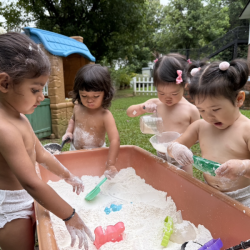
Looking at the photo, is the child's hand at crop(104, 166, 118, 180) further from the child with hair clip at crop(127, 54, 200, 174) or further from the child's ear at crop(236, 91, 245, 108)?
the child's ear at crop(236, 91, 245, 108)

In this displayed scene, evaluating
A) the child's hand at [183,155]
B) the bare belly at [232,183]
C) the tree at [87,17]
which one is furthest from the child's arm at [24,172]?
the tree at [87,17]

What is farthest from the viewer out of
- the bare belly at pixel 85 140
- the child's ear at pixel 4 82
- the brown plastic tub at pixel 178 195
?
the bare belly at pixel 85 140

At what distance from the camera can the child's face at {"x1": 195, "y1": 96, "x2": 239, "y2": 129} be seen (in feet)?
3.46

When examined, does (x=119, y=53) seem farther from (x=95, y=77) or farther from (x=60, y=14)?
(x=95, y=77)

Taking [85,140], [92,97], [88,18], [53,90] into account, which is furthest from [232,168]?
[88,18]

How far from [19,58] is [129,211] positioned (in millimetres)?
1009

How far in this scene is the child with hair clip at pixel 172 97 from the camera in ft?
5.02

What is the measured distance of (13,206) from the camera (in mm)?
960

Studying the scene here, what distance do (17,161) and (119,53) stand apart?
9199 mm

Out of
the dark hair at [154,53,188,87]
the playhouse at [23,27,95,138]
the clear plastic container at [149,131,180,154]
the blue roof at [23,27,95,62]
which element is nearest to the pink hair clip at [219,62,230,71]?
the dark hair at [154,53,188,87]

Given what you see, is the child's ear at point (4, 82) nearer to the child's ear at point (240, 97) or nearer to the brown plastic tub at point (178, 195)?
the brown plastic tub at point (178, 195)

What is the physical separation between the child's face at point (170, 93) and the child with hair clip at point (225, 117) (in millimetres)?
373

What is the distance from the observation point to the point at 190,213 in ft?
4.00

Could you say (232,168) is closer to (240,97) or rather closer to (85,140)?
(240,97)
